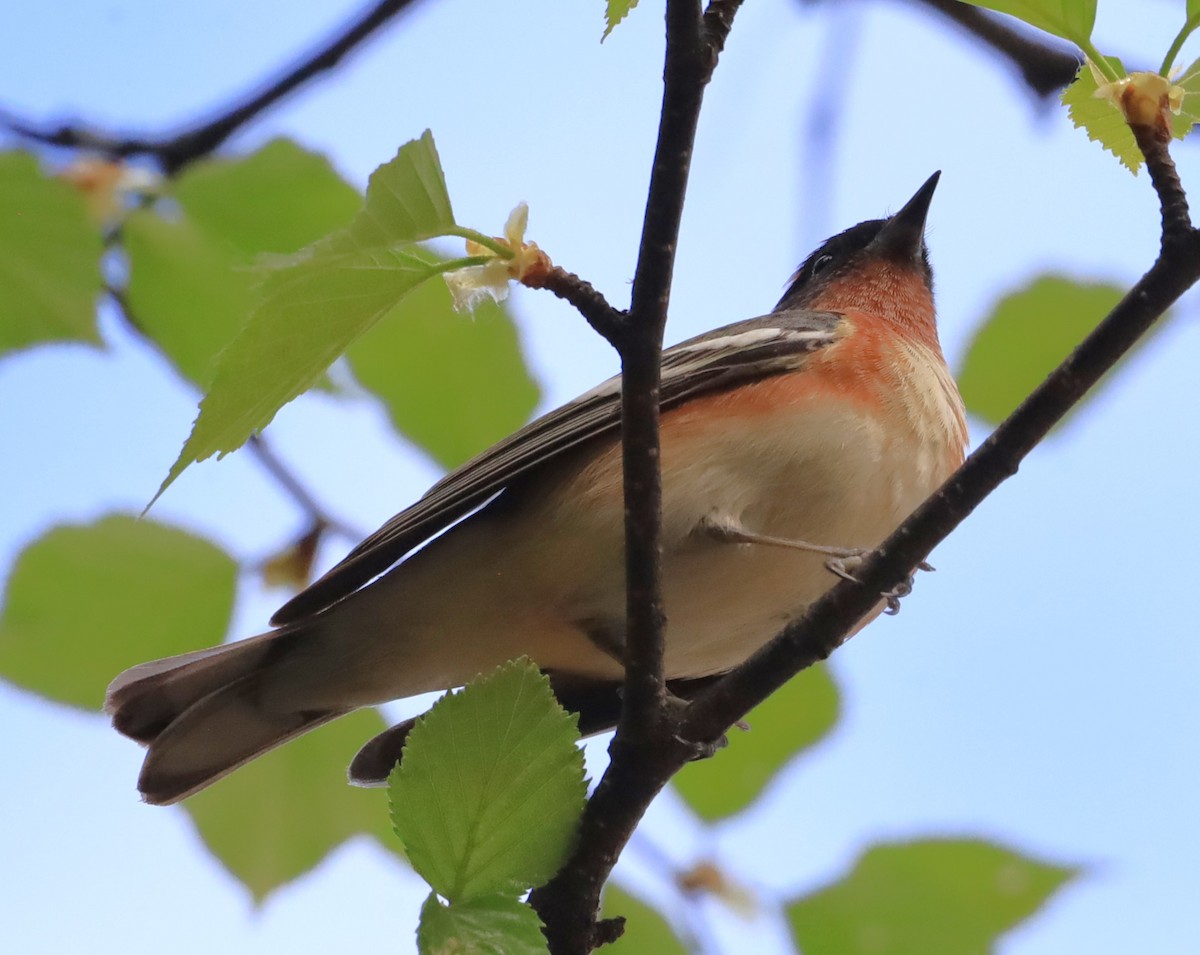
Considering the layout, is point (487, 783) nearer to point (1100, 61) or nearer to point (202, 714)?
point (1100, 61)

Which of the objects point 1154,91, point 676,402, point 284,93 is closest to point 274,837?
point 676,402

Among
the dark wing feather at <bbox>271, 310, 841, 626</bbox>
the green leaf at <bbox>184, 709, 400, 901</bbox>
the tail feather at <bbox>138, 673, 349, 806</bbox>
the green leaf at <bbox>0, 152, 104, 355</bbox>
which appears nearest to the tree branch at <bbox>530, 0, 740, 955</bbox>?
the green leaf at <bbox>184, 709, 400, 901</bbox>

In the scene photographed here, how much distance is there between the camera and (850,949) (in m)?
2.27

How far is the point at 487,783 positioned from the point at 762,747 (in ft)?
3.11

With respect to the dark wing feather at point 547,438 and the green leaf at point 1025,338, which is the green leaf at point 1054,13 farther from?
the dark wing feather at point 547,438

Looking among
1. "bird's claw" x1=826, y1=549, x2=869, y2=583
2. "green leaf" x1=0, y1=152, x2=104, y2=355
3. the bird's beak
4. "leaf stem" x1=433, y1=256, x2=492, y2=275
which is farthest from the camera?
the bird's beak

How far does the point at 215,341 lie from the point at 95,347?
28 centimetres

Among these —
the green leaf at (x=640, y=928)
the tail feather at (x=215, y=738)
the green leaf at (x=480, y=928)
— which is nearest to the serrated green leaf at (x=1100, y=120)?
the green leaf at (x=480, y=928)

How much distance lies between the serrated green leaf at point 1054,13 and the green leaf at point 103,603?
6.05ft

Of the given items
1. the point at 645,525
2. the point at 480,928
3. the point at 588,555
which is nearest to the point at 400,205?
the point at 645,525

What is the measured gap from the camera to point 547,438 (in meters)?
3.16

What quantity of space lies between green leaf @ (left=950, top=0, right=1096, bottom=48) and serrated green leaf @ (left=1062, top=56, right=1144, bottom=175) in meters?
0.16

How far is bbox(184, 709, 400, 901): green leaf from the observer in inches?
107

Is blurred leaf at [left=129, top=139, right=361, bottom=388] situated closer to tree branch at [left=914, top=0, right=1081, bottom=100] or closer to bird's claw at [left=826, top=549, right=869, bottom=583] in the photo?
bird's claw at [left=826, top=549, right=869, bottom=583]
